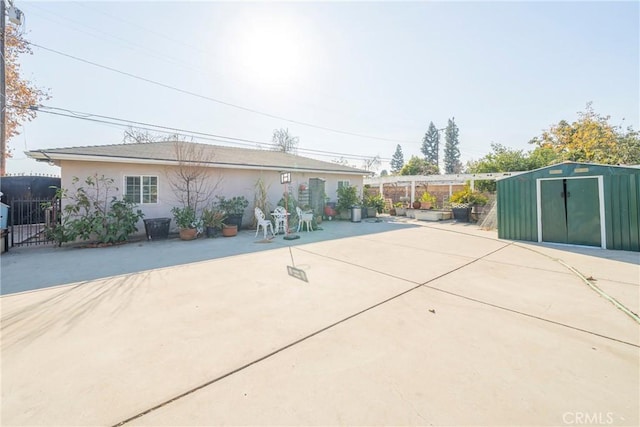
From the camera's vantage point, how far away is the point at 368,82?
39.7 ft

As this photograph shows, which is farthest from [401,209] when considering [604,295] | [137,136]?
[137,136]

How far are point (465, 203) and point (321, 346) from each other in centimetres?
1215

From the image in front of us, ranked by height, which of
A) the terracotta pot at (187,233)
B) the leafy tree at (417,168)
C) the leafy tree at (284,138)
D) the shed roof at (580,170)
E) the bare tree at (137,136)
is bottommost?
the terracotta pot at (187,233)

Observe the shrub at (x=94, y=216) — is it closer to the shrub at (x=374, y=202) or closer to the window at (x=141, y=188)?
the window at (x=141, y=188)

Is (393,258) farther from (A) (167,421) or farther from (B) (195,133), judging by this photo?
(B) (195,133)

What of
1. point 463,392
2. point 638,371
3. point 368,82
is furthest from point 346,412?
point 368,82

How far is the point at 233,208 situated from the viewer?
9367 mm

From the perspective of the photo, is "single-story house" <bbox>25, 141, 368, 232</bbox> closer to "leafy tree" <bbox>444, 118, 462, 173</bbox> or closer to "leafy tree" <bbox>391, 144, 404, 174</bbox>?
"leafy tree" <bbox>444, 118, 462, 173</bbox>

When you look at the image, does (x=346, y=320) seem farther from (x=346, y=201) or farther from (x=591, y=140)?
Result: (x=591, y=140)

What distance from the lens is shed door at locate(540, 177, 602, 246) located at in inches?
256

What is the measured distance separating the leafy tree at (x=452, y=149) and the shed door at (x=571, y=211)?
142ft

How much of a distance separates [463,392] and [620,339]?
198 centimetres

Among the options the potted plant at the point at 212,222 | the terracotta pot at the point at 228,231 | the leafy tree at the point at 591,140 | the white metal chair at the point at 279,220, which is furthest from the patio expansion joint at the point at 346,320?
the leafy tree at the point at 591,140

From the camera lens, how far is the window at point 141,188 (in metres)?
8.19
